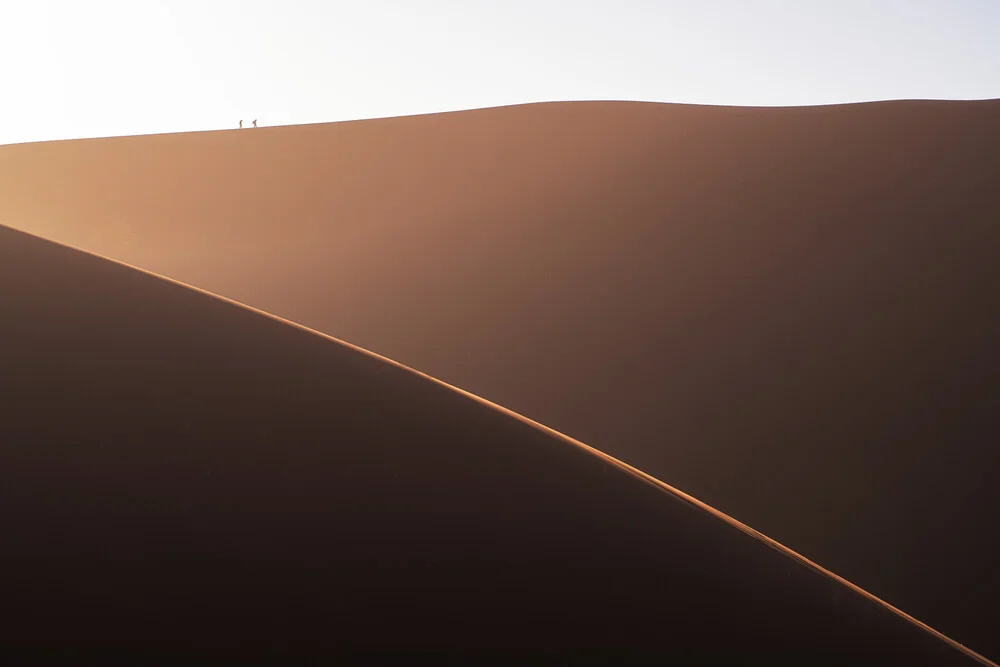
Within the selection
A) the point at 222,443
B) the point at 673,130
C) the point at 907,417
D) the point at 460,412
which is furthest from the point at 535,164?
the point at 222,443

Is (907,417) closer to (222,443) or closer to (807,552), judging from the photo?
(807,552)

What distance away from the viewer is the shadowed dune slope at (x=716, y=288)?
5.69m

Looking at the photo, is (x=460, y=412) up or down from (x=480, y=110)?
down

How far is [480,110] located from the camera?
1295 centimetres

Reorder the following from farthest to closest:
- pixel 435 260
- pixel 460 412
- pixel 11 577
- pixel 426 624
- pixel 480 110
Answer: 1. pixel 480 110
2. pixel 435 260
3. pixel 460 412
4. pixel 426 624
5. pixel 11 577

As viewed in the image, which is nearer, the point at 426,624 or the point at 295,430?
the point at 426,624

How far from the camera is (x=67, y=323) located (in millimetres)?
2098

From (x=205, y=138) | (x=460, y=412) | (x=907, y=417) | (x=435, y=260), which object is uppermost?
(x=205, y=138)

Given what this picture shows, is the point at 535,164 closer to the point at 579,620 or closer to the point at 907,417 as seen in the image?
the point at 907,417

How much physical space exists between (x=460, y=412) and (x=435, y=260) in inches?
283

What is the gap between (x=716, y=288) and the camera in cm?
749

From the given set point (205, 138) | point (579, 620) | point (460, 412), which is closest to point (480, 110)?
point (205, 138)

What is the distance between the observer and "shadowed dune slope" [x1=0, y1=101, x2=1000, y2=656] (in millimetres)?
5691

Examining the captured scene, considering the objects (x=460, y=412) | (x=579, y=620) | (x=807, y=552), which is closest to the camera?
(x=579, y=620)
